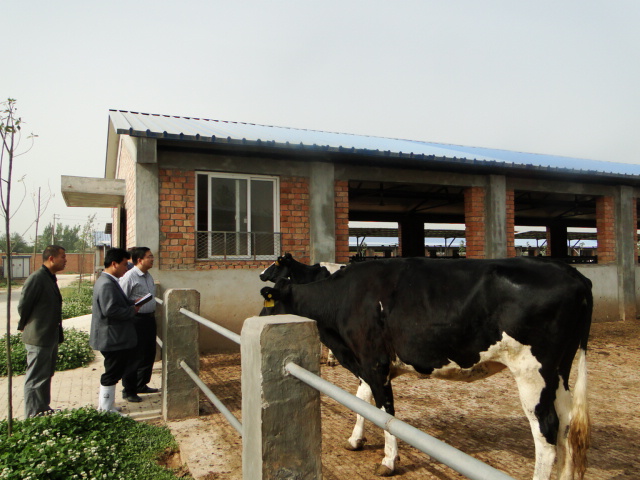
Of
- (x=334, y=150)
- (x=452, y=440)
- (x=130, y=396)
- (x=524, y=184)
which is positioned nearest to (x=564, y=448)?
(x=452, y=440)

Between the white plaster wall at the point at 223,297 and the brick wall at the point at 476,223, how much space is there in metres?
4.63

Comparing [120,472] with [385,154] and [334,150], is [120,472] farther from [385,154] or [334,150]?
[385,154]

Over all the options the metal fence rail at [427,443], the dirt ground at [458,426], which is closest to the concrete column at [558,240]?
the dirt ground at [458,426]

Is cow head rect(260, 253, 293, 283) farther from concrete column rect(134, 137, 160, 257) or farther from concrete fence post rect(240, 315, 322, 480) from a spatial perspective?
concrete fence post rect(240, 315, 322, 480)

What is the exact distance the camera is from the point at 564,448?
3055mm

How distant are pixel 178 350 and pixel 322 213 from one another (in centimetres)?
447

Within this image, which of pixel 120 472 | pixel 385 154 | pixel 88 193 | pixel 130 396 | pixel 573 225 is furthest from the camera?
pixel 573 225

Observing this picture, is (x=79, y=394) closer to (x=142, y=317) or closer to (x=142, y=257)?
(x=142, y=317)

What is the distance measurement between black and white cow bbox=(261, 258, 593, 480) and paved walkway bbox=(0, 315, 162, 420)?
7.81 ft

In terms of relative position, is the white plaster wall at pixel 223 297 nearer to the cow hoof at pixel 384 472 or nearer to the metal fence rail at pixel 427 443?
the cow hoof at pixel 384 472

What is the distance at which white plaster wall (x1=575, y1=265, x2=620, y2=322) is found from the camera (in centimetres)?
1045

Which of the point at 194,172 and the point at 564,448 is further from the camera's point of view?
the point at 194,172

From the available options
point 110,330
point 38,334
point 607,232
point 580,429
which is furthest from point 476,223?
point 38,334

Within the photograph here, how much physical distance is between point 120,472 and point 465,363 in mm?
2648
